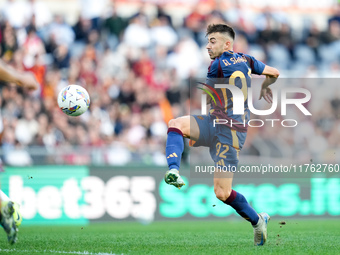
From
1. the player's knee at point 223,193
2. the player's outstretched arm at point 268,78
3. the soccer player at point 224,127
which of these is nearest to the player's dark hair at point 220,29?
the soccer player at point 224,127

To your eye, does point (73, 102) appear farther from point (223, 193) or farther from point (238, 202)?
point (238, 202)

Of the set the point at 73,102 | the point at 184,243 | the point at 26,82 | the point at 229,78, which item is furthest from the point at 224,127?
the point at 26,82

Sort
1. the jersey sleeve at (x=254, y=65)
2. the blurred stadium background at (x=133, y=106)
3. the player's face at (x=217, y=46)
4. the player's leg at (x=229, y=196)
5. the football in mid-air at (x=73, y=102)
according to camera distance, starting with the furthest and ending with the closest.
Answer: the blurred stadium background at (x=133, y=106) < the football in mid-air at (x=73, y=102) < the jersey sleeve at (x=254, y=65) < the player's face at (x=217, y=46) < the player's leg at (x=229, y=196)

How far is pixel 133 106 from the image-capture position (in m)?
15.3

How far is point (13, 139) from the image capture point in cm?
1336

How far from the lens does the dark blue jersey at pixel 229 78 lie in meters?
7.61

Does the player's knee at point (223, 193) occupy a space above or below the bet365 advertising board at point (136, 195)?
above

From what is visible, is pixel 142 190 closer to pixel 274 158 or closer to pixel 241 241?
pixel 274 158

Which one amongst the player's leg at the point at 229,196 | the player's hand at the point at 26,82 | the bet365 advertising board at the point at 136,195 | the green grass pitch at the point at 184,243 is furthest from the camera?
the bet365 advertising board at the point at 136,195

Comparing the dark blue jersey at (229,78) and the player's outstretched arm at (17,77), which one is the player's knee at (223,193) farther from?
the player's outstretched arm at (17,77)

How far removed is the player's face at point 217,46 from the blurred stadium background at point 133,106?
536 centimetres

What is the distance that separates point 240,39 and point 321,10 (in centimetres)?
394

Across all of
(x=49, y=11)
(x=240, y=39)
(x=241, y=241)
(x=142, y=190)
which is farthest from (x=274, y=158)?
(x=49, y=11)

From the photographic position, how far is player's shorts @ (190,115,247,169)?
7625mm
